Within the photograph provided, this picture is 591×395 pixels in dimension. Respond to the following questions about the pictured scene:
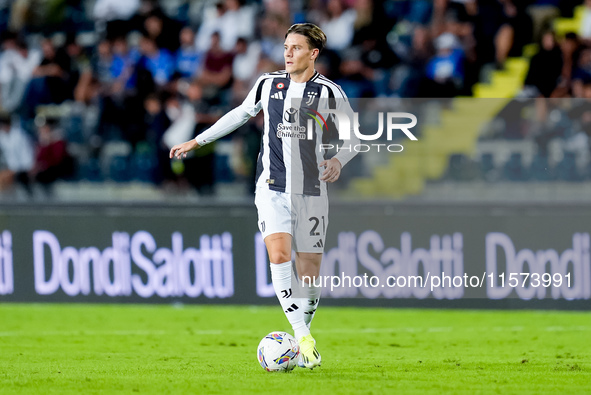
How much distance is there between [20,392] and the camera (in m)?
5.64

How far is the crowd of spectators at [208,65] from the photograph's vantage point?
11.0 m

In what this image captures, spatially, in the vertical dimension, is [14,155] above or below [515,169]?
above

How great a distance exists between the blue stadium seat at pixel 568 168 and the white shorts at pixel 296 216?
409cm

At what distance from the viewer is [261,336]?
8.73 metres

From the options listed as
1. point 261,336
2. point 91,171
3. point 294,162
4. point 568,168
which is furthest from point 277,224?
point 91,171

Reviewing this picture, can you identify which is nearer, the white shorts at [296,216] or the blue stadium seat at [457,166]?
the white shorts at [296,216]

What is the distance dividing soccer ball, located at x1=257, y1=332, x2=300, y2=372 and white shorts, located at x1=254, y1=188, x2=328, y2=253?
635 millimetres

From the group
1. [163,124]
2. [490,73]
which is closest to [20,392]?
[163,124]

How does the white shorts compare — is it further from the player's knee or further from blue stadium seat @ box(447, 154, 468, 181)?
blue stadium seat @ box(447, 154, 468, 181)

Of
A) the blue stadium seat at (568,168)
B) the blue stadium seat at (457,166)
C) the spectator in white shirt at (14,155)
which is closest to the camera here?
the blue stadium seat at (568,168)

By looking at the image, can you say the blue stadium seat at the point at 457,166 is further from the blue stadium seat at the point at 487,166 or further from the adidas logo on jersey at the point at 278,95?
the adidas logo on jersey at the point at 278,95

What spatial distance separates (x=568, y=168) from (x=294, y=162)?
14.2 ft

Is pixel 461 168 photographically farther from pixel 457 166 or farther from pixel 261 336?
pixel 261 336

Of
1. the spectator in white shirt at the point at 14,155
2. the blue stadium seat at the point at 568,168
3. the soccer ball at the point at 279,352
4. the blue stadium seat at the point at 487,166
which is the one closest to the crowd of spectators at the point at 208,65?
the spectator in white shirt at the point at 14,155
